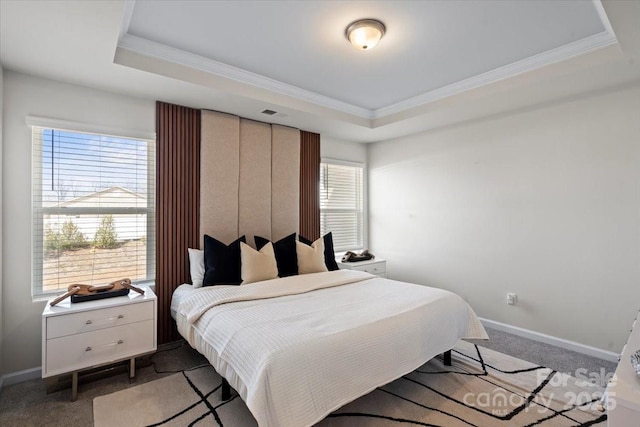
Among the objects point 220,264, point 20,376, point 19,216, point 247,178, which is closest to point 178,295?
point 220,264

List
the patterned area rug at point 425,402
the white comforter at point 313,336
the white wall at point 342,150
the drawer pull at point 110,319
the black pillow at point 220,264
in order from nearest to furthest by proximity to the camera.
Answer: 1. the white comforter at point 313,336
2. the patterned area rug at point 425,402
3. the drawer pull at point 110,319
4. the black pillow at point 220,264
5. the white wall at point 342,150

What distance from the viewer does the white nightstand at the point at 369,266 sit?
4.21 m

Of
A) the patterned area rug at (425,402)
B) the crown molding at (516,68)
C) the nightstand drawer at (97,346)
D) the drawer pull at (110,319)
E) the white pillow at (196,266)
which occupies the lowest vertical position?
the patterned area rug at (425,402)

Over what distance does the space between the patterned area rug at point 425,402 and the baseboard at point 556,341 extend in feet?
2.08

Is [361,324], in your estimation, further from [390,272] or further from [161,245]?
[390,272]

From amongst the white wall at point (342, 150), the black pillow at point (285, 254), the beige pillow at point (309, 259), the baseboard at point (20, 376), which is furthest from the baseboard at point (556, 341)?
the baseboard at point (20, 376)

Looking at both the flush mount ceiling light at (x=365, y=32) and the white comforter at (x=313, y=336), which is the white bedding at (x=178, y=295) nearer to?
the white comforter at (x=313, y=336)

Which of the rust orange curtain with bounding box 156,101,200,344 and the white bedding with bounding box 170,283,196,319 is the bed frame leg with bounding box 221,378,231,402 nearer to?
the white bedding with bounding box 170,283,196,319

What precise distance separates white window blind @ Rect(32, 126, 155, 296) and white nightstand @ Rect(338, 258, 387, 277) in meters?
2.30

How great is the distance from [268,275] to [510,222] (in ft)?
8.83

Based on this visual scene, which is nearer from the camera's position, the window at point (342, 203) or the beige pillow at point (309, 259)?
the beige pillow at point (309, 259)

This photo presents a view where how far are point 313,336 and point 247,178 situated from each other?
2.33 meters

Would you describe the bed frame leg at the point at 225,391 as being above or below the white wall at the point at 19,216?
below

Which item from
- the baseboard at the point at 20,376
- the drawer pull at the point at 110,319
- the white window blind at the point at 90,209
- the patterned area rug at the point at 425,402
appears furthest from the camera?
the white window blind at the point at 90,209
